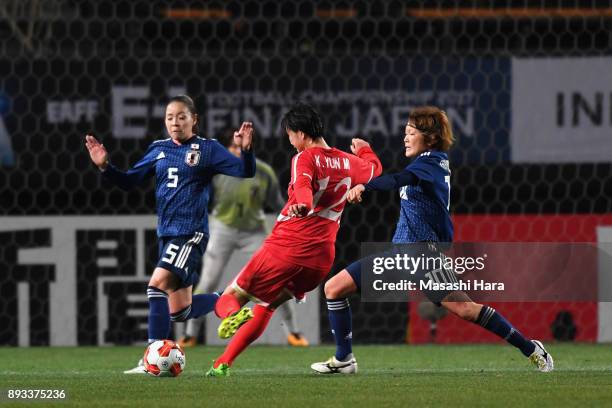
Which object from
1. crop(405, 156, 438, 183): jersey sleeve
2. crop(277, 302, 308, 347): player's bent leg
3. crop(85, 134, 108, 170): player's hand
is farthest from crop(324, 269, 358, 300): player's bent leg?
crop(277, 302, 308, 347): player's bent leg

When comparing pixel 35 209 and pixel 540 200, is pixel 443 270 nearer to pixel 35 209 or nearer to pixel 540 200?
pixel 540 200

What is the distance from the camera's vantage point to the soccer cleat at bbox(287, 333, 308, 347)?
32.2 ft

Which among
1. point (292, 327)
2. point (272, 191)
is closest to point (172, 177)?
point (272, 191)

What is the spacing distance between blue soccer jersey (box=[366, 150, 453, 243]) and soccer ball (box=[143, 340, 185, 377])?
1.32m

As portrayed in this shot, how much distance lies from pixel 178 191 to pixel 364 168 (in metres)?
1.09

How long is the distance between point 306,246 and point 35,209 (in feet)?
13.3

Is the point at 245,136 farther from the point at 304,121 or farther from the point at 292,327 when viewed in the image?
the point at 292,327

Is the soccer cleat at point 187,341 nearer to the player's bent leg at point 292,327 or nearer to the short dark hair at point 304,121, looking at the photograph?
the player's bent leg at point 292,327

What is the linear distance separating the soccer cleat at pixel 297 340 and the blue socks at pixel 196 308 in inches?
96.1

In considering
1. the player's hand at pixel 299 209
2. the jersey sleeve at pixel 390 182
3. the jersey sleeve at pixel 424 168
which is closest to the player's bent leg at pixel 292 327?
the jersey sleeve at pixel 424 168

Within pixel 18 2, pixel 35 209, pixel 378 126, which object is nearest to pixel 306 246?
pixel 378 126

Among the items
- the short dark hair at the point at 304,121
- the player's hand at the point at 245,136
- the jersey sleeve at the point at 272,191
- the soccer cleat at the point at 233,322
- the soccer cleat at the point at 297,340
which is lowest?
the soccer cleat at the point at 297,340

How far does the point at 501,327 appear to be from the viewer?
674 cm

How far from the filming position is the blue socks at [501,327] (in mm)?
6734
